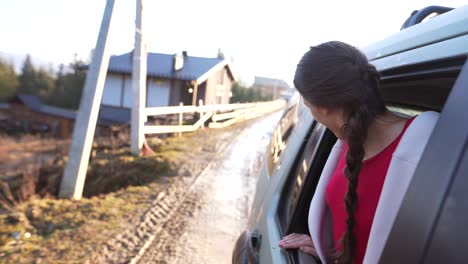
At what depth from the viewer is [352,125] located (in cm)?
107

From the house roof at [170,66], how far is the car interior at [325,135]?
11766mm

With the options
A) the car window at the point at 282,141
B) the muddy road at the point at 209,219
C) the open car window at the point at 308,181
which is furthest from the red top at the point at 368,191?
the muddy road at the point at 209,219

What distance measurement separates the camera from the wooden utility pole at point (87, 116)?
18.0 feet

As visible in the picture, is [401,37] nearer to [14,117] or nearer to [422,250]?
[422,250]

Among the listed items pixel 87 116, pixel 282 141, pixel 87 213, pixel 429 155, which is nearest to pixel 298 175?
pixel 282 141

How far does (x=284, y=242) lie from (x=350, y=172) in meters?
0.58

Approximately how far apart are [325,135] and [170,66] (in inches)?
654

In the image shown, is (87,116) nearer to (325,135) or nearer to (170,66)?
(325,135)

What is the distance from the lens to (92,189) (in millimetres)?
6625

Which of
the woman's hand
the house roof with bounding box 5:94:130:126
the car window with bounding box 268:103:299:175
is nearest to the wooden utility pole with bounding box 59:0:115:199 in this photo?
the car window with bounding box 268:103:299:175

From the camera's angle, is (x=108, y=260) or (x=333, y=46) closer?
(x=333, y=46)

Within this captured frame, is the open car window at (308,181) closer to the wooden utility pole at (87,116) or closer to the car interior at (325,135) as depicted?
the car interior at (325,135)

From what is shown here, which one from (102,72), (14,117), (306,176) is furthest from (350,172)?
(14,117)

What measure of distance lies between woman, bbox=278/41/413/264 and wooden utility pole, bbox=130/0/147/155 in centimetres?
648
